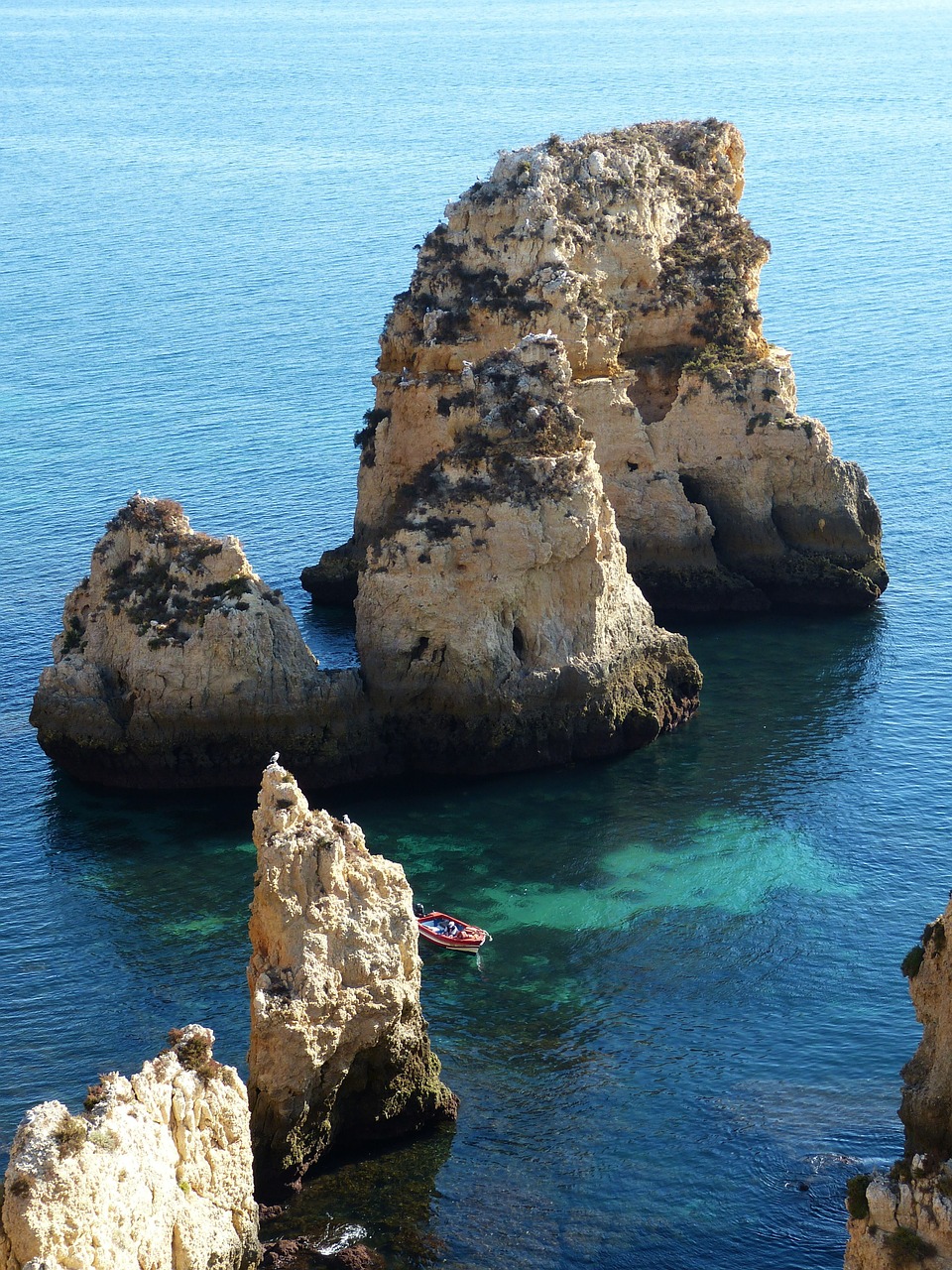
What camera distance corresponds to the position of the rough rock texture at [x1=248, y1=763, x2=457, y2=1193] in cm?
3978

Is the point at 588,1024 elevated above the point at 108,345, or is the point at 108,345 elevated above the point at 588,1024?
the point at 108,345

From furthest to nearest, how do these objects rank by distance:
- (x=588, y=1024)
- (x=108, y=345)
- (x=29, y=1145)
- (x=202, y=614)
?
1. (x=108, y=345)
2. (x=202, y=614)
3. (x=588, y=1024)
4. (x=29, y=1145)

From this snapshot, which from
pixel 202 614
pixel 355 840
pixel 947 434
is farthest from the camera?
pixel 947 434

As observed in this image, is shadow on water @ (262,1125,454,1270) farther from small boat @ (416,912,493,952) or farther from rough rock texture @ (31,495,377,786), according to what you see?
rough rock texture @ (31,495,377,786)

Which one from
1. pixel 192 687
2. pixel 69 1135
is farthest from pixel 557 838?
pixel 69 1135

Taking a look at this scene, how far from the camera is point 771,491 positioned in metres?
74.8

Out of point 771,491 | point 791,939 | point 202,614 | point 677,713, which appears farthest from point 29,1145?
point 771,491

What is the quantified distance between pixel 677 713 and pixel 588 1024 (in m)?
19.0

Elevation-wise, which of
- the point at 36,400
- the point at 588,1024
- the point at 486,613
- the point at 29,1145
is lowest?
the point at 588,1024

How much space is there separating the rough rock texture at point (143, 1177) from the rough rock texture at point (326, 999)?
3.27m

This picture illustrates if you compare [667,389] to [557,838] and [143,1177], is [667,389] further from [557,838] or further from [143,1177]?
[143,1177]

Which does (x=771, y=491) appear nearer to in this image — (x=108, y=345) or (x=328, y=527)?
(x=328, y=527)

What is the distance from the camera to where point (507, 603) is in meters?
61.2

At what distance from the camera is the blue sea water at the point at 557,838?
136 ft
